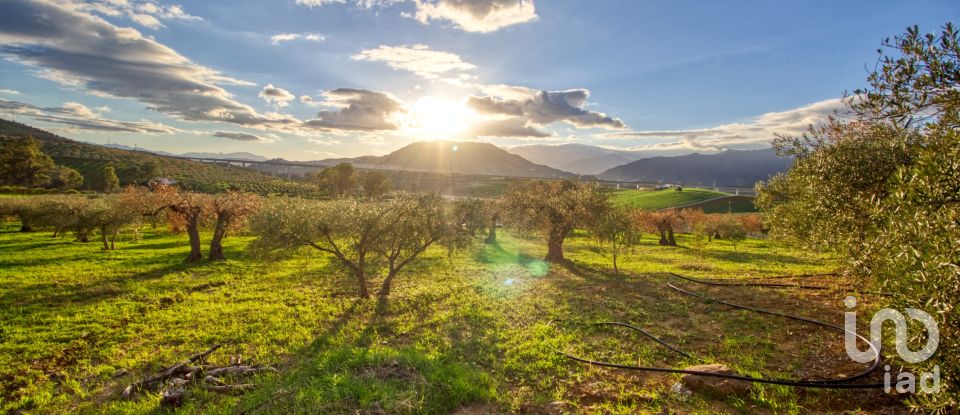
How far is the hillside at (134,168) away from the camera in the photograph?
131 metres

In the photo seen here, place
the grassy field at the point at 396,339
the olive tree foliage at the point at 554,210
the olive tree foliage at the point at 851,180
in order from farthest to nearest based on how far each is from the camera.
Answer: the olive tree foliage at the point at 554,210, the olive tree foliage at the point at 851,180, the grassy field at the point at 396,339

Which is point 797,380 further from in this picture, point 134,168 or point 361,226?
point 134,168

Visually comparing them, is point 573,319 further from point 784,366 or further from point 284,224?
point 284,224

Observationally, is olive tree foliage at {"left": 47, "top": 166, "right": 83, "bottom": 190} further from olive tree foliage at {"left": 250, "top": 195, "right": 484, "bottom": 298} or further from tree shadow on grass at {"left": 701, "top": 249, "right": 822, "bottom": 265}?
tree shadow on grass at {"left": 701, "top": 249, "right": 822, "bottom": 265}

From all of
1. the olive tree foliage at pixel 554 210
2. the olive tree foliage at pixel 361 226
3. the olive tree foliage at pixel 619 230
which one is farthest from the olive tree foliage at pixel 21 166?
the olive tree foliage at pixel 619 230

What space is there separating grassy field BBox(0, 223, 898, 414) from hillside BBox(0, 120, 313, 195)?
341 feet

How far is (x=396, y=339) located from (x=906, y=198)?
60.3 feet

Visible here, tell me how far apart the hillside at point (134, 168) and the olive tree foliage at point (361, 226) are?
108 meters

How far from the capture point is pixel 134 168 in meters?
145

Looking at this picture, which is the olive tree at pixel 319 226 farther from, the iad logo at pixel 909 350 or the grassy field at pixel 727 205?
the grassy field at pixel 727 205

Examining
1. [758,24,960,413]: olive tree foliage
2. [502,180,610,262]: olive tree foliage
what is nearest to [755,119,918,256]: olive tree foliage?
[758,24,960,413]: olive tree foliage

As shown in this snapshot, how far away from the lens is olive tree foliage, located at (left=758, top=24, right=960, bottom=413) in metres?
7.12

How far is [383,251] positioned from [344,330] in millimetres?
7299

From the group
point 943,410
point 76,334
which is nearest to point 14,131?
point 76,334
